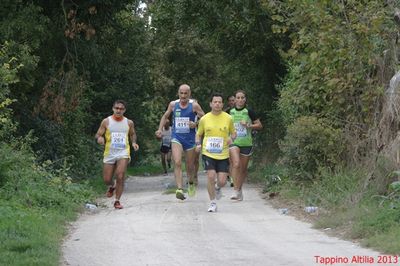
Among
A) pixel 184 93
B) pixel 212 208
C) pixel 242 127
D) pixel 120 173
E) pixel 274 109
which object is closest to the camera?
pixel 212 208

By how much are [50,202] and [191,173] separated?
272cm

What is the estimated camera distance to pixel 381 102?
13484 millimetres

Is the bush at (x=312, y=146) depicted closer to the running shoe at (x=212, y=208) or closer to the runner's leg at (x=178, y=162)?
the runner's leg at (x=178, y=162)

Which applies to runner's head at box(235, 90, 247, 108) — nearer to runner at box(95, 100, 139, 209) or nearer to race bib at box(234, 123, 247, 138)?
race bib at box(234, 123, 247, 138)

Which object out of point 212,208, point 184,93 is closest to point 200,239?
point 212,208

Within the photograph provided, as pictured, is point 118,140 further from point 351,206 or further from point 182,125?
point 351,206

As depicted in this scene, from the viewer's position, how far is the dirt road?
8.50 metres

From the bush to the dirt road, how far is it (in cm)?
153

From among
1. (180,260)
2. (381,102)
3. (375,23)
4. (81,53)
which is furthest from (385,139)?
(81,53)

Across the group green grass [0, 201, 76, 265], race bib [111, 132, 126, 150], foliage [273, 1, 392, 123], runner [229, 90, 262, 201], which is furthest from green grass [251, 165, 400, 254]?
green grass [0, 201, 76, 265]

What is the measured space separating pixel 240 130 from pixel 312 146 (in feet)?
5.06

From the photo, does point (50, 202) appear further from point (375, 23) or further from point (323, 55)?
point (375, 23)

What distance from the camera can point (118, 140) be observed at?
1395cm

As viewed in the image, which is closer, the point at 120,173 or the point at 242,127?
the point at 120,173
